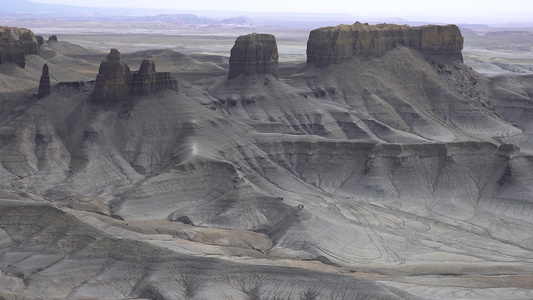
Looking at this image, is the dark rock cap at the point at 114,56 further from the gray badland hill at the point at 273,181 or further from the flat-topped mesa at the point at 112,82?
the gray badland hill at the point at 273,181

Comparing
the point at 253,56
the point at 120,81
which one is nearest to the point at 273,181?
the point at 120,81

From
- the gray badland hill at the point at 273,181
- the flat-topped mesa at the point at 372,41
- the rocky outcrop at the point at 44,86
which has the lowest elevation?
the gray badland hill at the point at 273,181

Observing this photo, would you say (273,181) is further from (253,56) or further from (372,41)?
(372,41)

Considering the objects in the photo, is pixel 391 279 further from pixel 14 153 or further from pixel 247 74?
pixel 247 74

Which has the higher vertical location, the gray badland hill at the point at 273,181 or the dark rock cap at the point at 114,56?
the dark rock cap at the point at 114,56

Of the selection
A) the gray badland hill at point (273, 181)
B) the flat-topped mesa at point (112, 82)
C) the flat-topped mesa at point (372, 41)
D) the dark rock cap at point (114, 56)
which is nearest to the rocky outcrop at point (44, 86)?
the gray badland hill at point (273, 181)

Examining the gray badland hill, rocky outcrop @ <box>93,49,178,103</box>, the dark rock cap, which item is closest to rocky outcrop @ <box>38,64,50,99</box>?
the gray badland hill

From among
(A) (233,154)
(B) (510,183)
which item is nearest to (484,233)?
(B) (510,183)
